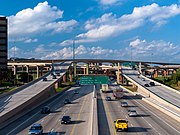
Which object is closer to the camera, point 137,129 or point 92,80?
point 137,129

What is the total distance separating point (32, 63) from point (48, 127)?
459 feet

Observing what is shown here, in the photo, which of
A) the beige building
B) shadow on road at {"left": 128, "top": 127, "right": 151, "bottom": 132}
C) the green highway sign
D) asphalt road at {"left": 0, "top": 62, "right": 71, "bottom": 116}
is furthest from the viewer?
the beige building

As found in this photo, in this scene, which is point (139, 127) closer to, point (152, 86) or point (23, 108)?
point (23, 108)

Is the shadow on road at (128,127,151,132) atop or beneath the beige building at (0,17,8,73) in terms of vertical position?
beneath

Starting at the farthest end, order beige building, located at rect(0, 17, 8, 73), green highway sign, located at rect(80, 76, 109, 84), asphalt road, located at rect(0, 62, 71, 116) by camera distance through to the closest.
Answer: beige building, located at rect(0, 17, 8, 73) → green highway sign, located at rect(80, 76, 109, 84) → asphalt road, located at rect(0, 62, 71, 116)

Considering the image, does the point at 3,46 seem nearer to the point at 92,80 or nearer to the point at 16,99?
the point at 92,80

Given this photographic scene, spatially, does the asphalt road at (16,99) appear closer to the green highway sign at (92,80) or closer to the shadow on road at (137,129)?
the green highway sign at (92,80)

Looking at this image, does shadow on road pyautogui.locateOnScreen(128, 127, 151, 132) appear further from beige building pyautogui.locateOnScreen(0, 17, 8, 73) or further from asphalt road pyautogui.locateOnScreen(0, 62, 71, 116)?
beige building pyautogui.locateOnScreen(0, 17, 8, 73)

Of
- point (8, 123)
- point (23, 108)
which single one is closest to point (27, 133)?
point (8, 123)

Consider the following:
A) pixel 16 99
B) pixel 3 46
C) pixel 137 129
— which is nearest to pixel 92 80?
pixel 16 99

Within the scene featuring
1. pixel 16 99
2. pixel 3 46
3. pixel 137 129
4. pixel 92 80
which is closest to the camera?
pixel 137 129

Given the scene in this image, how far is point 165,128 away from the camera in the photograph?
136ft

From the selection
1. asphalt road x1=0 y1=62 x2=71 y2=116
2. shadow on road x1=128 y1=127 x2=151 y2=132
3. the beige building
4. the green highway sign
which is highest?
the beige building

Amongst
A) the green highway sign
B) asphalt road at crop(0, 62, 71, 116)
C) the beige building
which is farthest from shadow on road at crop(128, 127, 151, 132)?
the beige building
